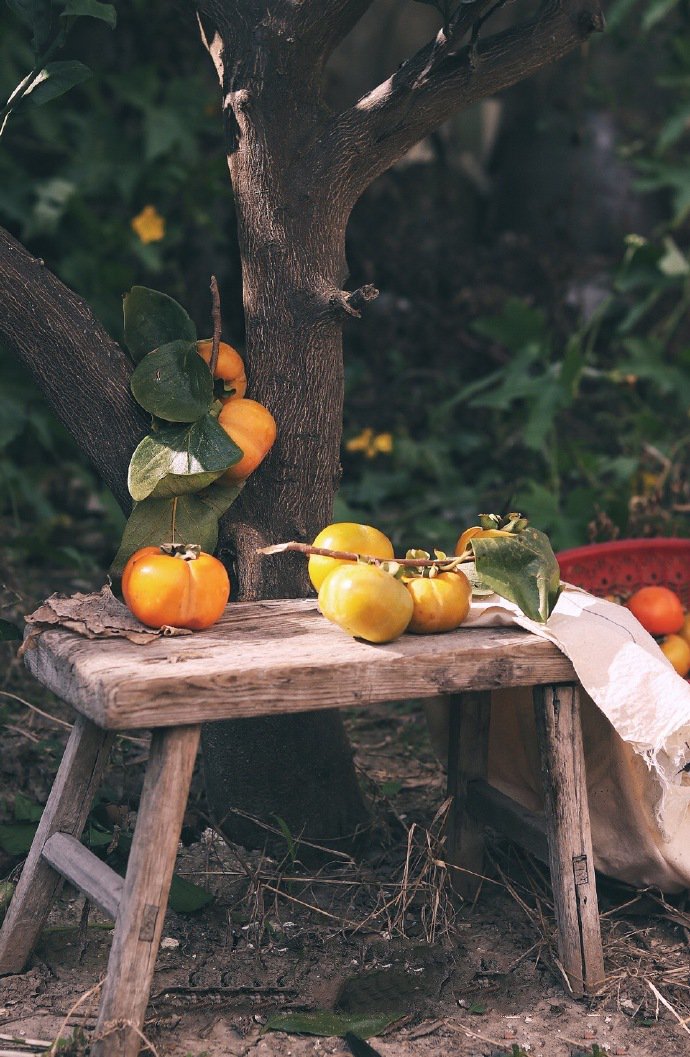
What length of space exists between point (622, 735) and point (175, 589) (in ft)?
2.48

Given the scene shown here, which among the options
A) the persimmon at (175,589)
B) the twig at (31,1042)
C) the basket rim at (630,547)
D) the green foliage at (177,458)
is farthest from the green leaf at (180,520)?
the basket rim at (630,547)

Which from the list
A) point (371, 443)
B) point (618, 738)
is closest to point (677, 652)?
point (618, 738)

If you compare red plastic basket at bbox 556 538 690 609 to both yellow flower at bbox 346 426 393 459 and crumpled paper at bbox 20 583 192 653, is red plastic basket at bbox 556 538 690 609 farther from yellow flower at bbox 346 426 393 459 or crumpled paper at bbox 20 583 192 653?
yellow flower at bbox 346 426 393 459

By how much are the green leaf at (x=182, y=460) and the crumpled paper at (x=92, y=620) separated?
19cm

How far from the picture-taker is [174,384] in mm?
1964

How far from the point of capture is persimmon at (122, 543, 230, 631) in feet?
5.79

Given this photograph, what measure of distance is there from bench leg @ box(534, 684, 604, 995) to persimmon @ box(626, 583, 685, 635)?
2.50 feet

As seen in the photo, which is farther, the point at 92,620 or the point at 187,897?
the point at 187,897

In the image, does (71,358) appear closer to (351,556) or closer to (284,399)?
(284,399)

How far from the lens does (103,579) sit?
12.2 ft

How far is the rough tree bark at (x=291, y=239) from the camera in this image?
6.67 feet

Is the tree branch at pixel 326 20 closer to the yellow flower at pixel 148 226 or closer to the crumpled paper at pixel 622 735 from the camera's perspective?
the crumpled paper at pixel 622 735

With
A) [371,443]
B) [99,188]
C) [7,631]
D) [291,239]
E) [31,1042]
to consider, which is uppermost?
[99,188]

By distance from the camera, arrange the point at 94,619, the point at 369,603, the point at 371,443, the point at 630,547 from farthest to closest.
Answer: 1. the point at 371,443
2. the point at 630,547
3. the point at 94,619
4. the point at 369,603
